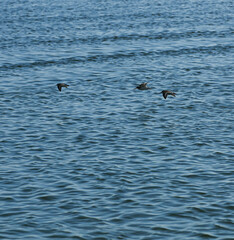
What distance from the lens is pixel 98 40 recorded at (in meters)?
61.6

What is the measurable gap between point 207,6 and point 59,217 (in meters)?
73.3

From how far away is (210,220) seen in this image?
75.7 ft

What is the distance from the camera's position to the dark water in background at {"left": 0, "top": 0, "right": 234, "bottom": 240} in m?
23.3

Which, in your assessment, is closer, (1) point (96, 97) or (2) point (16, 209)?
(2) point (16, 209)

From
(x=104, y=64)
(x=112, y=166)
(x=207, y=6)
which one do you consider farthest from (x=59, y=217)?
(x=207, y=6)

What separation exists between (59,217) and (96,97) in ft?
60.9

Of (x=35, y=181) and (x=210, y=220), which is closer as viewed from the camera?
(x=210, y=220)

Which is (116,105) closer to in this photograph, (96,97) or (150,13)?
(96,97)

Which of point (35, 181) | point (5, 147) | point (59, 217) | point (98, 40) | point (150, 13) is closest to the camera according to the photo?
point (59, 217)

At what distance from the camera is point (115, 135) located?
32875 mm

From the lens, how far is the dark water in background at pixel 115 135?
76.3 ft

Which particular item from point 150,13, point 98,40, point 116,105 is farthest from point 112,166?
point 150,13

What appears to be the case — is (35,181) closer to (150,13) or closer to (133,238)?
(133,238)

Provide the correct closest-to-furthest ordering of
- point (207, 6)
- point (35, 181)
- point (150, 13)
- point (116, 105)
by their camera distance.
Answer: point (35, 181)
point (116, 105)
point (150, 13)
point (207, 6)
